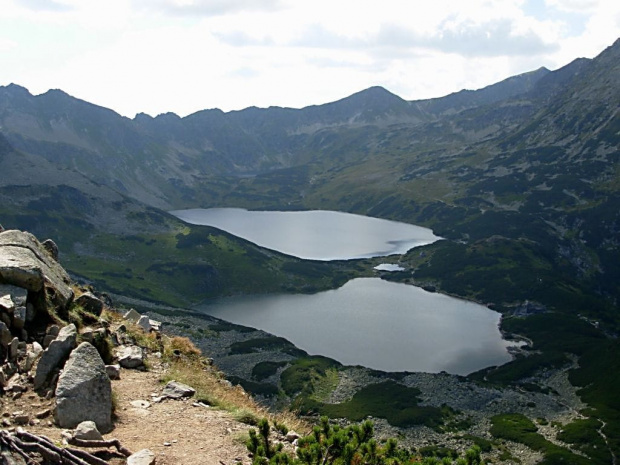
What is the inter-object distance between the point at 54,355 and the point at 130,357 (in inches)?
163

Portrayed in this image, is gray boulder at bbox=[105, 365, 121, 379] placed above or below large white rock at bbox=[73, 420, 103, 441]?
below

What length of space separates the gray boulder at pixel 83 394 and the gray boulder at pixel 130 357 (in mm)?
4039

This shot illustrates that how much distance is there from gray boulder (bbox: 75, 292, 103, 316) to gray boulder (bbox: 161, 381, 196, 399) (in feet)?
19.7

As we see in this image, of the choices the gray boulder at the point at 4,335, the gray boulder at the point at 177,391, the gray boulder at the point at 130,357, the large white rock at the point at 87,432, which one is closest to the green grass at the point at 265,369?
the gray boulder at the point at 130,357

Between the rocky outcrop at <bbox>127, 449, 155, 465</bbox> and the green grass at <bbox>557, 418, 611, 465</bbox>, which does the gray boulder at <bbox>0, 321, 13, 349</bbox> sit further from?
the green grass at <bbox>557, 418, 611, 465</bbox>

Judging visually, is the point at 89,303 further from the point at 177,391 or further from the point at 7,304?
the point at 177,391

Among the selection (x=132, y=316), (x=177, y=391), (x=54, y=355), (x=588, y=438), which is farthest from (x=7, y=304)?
(x=588, y=438)

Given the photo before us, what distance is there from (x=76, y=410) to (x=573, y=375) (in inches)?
4541

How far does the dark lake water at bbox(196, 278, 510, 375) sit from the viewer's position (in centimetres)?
11925

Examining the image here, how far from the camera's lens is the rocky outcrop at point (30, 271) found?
16328mm

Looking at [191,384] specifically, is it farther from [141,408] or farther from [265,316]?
[265,316]

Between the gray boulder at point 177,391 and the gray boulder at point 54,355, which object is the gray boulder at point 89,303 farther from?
the gray boulder at point 177,391

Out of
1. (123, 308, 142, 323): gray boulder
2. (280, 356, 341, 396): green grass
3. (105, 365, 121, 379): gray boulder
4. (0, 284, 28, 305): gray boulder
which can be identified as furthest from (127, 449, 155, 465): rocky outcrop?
(280, 356, 341, 396): green grass

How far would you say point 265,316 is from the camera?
15650cm
